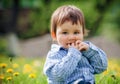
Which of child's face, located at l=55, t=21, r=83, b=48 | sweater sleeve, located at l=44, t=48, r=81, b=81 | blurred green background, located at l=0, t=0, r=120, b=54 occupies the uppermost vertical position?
blurred green background, located at l=0, t=0, r=120, b=54

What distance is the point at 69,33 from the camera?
15.2 ft

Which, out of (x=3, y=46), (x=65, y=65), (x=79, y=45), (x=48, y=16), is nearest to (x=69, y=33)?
(x=79, y=45)

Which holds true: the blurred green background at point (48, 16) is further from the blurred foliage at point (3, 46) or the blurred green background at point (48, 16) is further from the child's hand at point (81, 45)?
the child's hand at point (81, 45)

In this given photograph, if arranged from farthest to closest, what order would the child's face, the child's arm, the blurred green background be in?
the blurred green background
the child's arm
the child's face

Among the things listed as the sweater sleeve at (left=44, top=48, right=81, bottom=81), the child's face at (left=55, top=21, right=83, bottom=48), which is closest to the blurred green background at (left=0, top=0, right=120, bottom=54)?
the child's face at (left=55, top=21, right=83, bottom=48)

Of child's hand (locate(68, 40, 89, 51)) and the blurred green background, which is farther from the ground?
the blurred green background

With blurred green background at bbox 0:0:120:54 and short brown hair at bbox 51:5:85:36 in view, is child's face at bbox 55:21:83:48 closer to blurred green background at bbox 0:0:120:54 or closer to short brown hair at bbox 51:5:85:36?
short brown hair at bbox 51:5:85:36

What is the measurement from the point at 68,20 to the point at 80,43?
241 mm

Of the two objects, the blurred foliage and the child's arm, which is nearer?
the child's arm

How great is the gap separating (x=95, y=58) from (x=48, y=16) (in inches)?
769

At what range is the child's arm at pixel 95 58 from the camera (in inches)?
186

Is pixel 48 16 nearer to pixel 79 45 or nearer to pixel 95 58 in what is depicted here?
pixel 95 58

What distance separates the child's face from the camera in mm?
4613

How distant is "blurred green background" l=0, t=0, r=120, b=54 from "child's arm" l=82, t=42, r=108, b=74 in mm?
16541
